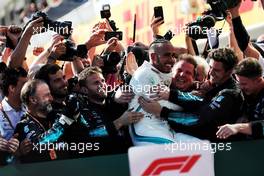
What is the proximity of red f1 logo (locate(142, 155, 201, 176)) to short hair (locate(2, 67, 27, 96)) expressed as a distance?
4.51 feet

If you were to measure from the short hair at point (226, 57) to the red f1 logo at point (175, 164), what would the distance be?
0.73 metres

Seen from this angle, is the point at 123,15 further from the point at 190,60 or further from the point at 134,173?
the point at 134,173

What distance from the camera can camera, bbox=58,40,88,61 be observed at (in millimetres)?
5477

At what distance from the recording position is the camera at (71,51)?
548cm

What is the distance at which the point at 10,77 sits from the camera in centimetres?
497

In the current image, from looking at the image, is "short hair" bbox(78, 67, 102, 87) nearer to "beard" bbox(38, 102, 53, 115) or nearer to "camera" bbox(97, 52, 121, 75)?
"beard" bbox(38, 102, 53, 115)

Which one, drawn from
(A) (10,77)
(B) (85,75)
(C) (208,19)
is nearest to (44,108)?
(B) (85,75)

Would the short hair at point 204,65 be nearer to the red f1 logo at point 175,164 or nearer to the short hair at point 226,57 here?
the short hair at point 226,57

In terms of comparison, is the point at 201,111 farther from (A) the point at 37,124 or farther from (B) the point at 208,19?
(B) the point at 208,19

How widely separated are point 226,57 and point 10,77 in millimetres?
1640

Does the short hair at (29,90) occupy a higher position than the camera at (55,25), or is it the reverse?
the camera at (55,25)

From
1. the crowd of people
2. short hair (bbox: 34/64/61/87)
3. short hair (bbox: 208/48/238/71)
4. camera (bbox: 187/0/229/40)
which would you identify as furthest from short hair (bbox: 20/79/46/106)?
camera (bbox: 187/0/229/40)

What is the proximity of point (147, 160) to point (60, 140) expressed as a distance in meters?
0.60

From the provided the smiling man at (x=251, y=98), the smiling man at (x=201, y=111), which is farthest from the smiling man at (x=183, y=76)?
the smiling man at (x=251, y=98)
